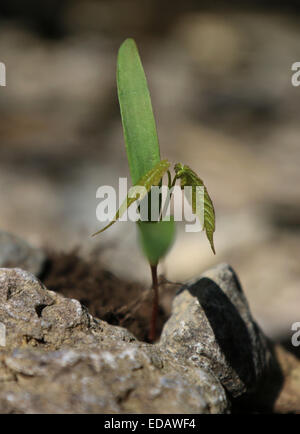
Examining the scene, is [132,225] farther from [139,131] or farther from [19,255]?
[139,131]

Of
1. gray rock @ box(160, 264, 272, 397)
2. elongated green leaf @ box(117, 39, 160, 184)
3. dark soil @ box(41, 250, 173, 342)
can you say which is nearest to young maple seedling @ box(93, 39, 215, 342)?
elongated green leaf @ box(117, 39, 160, 184)

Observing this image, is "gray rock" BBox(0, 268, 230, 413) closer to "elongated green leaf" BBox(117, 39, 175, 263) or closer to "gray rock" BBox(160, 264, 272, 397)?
"gray rock" BBox(160, 264, 272, 397)

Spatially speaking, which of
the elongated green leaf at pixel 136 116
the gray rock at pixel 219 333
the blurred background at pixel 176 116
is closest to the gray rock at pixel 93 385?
the gray rock at pixel 219 333

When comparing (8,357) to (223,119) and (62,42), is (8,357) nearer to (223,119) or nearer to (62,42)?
(223,119)

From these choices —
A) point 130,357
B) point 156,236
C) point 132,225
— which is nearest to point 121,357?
point 130,357

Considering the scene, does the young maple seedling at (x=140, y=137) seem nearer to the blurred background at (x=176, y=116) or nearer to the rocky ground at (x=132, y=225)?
the rocky ground at (x=132, y=225)

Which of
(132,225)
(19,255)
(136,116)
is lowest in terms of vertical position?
(19,255)
